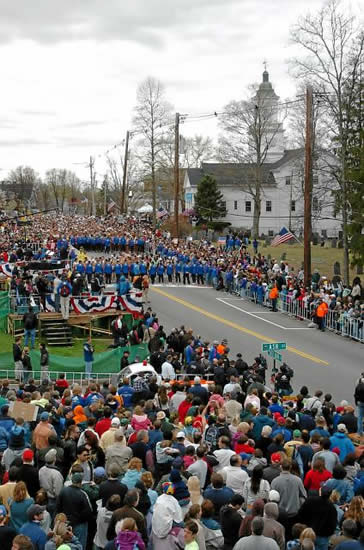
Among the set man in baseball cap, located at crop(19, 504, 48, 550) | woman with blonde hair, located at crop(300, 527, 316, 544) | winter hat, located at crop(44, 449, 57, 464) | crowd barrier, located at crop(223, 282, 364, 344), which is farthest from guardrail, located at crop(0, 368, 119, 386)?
woman with blonde hair, located at crop(300, 527, 316, 544)

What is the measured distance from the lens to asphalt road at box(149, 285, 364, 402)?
75.4ft

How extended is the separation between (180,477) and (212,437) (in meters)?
2.60

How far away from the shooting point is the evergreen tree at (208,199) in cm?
8206

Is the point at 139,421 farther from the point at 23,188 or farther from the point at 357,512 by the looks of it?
the point at 23,188

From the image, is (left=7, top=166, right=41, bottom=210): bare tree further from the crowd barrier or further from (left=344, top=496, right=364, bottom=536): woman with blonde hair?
(left=344, top=496, right=364, bottom=536): woman with blonde hair

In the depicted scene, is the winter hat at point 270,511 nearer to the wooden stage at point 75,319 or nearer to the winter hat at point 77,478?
the winter hat at point 77,478

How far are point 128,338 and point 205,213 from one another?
190 feet

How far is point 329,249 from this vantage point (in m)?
65.1

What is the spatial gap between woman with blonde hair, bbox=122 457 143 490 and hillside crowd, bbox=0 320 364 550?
0.05 feet

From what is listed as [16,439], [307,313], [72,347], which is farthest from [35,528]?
[307,313]

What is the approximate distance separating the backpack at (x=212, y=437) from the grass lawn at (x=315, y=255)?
119ft

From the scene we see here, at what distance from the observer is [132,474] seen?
9609 millimetres

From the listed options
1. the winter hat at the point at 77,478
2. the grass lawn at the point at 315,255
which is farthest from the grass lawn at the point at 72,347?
the grass lawn at the point at 315,255

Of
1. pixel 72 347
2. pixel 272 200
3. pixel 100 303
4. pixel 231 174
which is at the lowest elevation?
pixel 72 347
